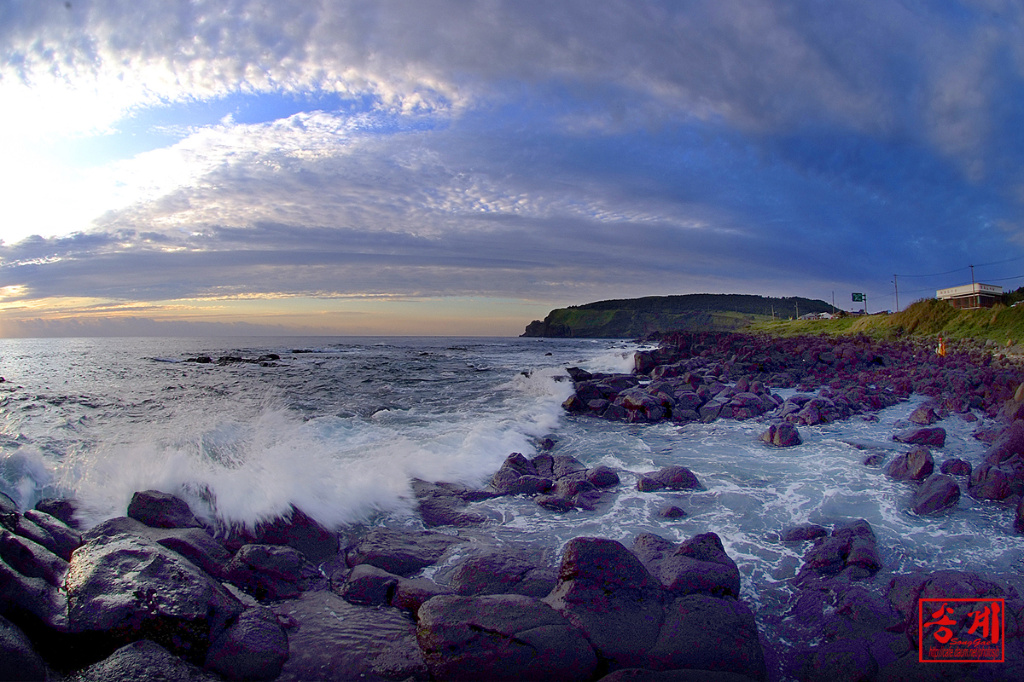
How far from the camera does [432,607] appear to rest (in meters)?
4.00

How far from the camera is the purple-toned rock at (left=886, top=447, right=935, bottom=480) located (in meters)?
8.14

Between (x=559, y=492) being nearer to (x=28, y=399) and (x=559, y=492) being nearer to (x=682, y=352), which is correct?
(x=28, y=399)

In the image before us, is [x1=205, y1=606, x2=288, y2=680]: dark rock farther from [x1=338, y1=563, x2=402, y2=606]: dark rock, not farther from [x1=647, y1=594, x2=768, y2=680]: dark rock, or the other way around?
[x1=647, y1=594, x2=768, y2=680]: dark rock

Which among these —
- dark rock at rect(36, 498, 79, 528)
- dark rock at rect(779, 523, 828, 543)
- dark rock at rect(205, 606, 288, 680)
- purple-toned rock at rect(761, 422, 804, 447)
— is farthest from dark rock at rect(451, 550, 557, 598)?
purple-toned rock at rect(761, 422, 804, 447)

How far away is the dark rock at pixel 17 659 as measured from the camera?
3.29m

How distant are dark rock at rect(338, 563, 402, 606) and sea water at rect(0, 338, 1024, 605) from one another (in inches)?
76.7

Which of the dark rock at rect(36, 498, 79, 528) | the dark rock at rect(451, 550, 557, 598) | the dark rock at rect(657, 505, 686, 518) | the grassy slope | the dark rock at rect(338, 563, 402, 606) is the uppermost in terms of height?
the grassy slope

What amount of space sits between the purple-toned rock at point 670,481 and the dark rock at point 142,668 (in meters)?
6.68

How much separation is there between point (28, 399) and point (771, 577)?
987 inches

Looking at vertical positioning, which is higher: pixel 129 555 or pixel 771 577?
pixel 129 555

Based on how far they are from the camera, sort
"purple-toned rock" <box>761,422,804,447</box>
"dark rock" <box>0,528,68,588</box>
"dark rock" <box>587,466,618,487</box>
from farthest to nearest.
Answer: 1. "purple-toned rock" <box>761,422,804,447</box>
2. "dark rock" <box>587,466,618,487</box>
3. "dark rock" <box>0,528,68,588</box>

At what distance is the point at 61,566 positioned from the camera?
14.3ft

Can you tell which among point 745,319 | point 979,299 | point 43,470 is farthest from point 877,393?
point 745,319

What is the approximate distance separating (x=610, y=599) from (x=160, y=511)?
5.66m
